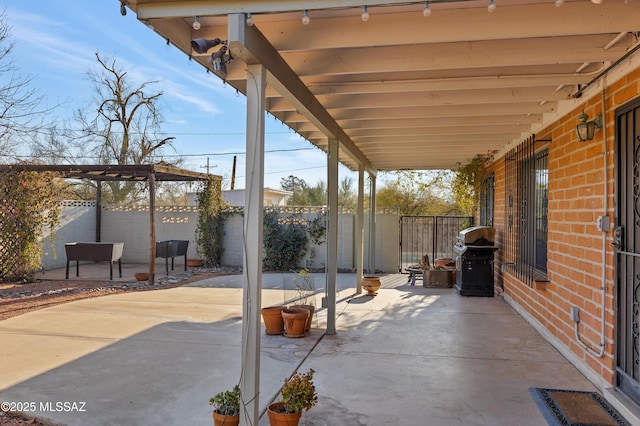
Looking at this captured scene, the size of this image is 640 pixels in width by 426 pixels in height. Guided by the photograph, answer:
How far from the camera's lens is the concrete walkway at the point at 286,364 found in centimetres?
305

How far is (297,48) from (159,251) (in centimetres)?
776

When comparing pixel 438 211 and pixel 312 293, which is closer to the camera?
pixel 312 293

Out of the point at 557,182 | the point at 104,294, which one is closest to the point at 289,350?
the point at 557,182

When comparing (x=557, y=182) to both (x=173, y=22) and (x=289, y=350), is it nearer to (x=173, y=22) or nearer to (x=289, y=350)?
(x=289, y=350)

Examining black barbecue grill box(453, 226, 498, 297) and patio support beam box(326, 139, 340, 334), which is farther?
black barbecue grill box(453, 226, 498, 297)

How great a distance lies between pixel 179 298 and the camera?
A: 729 centimetres

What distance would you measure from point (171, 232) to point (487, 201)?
8.18 metres

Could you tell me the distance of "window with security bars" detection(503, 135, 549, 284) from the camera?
210 inches

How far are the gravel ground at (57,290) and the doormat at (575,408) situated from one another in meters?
Result: 6.12

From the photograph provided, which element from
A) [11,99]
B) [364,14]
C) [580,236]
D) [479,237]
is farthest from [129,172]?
[580,236]

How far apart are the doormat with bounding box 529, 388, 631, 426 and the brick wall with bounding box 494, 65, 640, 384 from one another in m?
0.23

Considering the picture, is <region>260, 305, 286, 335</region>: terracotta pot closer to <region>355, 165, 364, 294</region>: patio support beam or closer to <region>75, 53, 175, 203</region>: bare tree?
<region>355, 165, 364, 294</region>: patio support beam

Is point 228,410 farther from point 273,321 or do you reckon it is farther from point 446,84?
point 446,84

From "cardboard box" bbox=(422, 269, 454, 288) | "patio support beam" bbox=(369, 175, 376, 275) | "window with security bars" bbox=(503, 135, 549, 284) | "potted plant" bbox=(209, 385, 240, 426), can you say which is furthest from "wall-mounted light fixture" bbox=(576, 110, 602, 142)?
"patio support beam" bbox=(369, 175, 376, 275)
